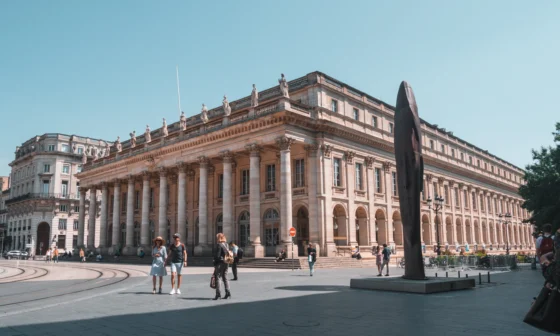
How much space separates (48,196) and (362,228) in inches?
2413

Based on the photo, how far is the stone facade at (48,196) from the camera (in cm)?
7650

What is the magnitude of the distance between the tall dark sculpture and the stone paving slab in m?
1.70

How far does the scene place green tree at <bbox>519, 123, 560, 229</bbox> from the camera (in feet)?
110

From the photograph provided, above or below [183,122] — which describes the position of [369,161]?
below

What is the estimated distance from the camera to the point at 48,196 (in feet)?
254

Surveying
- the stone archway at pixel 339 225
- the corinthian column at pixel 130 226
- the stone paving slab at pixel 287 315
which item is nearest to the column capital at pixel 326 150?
the stone archway at pixel 339 225

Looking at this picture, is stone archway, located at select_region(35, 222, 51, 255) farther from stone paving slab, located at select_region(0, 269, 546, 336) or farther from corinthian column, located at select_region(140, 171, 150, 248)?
stone paving slab, located at select_region(0, 269, 546, 336)

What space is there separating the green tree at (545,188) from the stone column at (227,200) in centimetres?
2418

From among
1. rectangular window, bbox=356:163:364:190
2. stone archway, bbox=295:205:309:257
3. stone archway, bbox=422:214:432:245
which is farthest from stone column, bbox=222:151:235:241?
stone archway, bbox=422:214:432:245

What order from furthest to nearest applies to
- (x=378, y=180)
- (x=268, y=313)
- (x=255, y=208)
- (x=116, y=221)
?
(x=116, y=221), (x=378, y=180), (x=255, y=208), (x=268, y=313)

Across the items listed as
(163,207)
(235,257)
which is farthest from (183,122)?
(235,257)

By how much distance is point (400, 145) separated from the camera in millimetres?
15633

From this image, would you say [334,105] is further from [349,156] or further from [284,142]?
[284,142]

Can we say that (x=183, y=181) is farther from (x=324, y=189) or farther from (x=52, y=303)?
(x=52, y=303)
